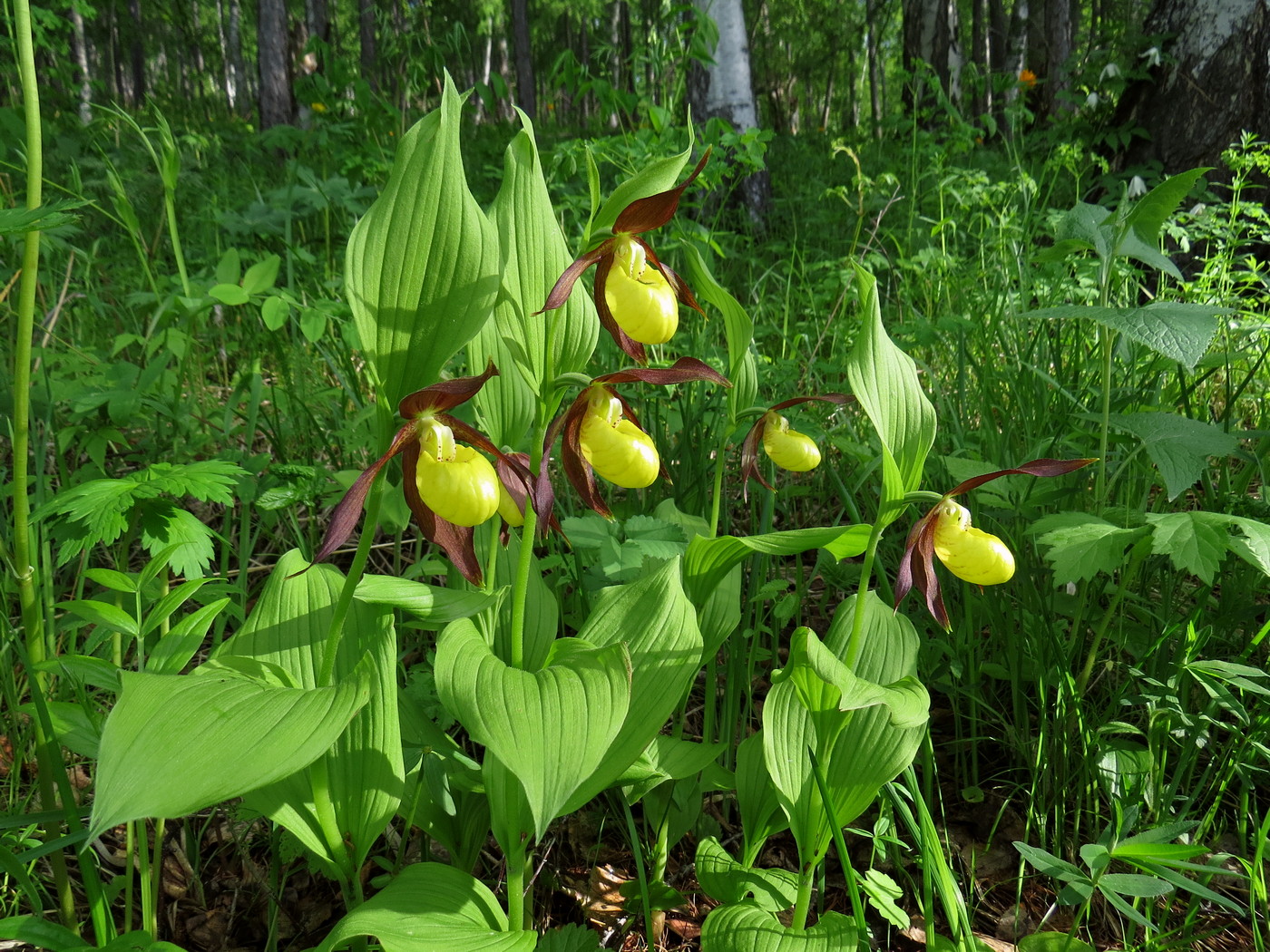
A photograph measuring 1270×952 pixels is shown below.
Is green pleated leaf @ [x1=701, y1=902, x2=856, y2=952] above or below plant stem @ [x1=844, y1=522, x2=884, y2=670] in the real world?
below

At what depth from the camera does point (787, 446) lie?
4.60 feet

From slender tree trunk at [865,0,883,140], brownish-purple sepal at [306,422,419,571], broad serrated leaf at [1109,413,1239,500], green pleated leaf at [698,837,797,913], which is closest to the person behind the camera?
brownish-purple sepal at [306,422,419,571]

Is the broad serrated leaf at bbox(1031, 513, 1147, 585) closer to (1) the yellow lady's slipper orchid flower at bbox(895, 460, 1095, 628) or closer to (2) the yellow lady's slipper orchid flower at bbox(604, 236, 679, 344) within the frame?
(1) the yellow lady's slipper orchid flower at bbox(895, 460, 1095, 628)

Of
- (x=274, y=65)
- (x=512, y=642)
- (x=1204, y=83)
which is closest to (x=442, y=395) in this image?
(x=512, y=642)

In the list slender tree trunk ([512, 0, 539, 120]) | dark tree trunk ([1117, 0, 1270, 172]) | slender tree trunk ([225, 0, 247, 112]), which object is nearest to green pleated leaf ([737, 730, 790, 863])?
dark tree trunk ([1117, 0, 1270, 172])

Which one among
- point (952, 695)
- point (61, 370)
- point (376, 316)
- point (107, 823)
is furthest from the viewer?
point (61, 370)

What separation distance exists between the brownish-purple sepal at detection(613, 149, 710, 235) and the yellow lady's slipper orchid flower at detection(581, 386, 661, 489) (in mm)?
227

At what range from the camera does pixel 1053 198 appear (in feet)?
15.5

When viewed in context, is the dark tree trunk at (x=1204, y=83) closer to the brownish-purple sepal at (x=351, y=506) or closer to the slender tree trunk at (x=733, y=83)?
the slender tree trunk at (x=733, y=83)

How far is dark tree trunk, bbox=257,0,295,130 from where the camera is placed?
24.5ft

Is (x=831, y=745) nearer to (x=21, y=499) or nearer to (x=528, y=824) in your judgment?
(x=528, y=824)

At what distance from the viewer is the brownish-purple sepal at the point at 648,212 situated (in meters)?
0.99

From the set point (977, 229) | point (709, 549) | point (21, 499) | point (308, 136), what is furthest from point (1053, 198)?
point (21, 499)

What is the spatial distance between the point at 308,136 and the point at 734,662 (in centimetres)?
388
